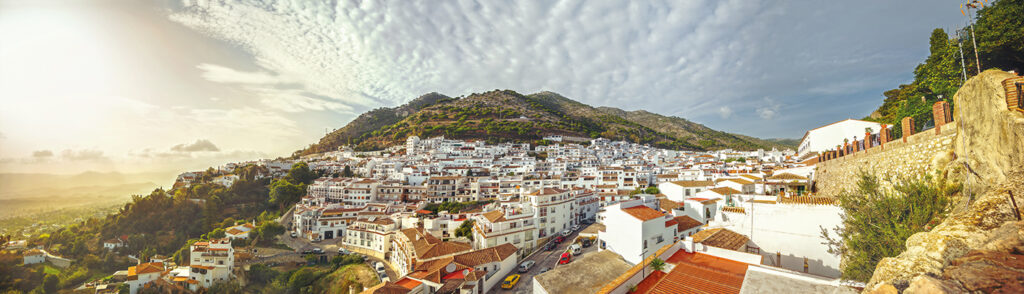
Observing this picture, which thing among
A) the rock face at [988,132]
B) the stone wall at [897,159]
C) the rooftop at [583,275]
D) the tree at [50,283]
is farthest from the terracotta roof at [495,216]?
the tree at [50,283]

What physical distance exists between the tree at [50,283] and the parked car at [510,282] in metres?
36.2

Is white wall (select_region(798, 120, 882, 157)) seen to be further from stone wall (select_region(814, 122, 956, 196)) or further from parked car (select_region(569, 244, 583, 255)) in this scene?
parked car (select_region(569, 244, 583, 255))

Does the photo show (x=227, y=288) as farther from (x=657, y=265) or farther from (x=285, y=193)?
(x=657, y=265)

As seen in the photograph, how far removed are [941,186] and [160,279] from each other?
42.2 m

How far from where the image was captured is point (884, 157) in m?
10.7

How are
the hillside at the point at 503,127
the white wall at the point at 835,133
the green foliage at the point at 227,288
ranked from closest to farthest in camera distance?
1. the white wall at the point at 835,133
2. the green foliage at the point at 227,288
3. the hillside at the point at 503,127

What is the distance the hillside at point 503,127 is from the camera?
82.9m

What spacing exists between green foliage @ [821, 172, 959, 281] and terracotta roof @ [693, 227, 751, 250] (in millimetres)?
3423

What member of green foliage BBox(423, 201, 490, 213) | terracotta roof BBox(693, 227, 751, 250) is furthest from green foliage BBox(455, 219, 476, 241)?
terracotta roof BBox(693, 227, 751, 250)

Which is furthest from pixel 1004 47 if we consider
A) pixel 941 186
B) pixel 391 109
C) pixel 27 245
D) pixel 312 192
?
pixel 391 109

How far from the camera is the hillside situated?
8288 centimetres

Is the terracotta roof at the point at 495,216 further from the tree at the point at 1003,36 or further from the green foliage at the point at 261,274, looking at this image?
the tree at the point at 1003,36

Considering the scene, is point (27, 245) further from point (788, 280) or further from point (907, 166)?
point (907, 166)

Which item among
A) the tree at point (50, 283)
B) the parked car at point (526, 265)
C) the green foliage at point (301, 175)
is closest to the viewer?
the parked car at point (526, 265)
